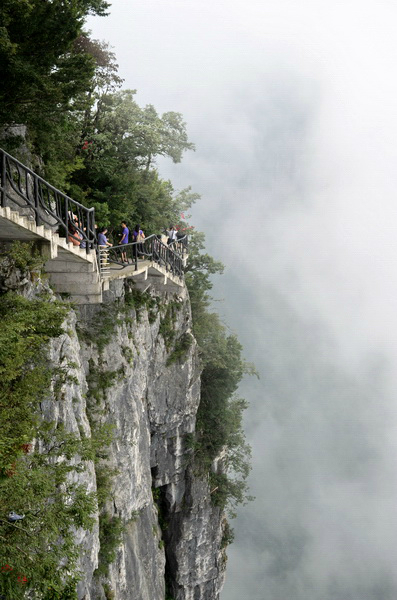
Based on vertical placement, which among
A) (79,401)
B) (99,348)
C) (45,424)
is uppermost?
(99,348)

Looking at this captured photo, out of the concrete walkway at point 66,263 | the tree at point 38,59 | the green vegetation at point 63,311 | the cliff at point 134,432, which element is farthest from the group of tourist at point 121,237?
the tree at point 38,59

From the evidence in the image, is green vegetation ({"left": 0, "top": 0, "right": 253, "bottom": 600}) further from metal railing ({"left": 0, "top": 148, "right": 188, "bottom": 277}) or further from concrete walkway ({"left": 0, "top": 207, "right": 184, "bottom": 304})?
metal railing ({"left": 0, "top": 148, "right": 188, "bottom": 277})

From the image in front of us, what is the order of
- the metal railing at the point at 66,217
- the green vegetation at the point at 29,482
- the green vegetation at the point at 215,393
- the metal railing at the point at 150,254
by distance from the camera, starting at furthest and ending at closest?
1. the green vegetation at the point at 215,393
2. the metal railing at the point at 150,254
3. the metal railing at the point at 66,217
4. the green vegetation at the point at 29,482

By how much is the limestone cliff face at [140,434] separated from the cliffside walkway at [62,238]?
108cm

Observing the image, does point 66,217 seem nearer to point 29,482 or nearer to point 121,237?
point 29,482

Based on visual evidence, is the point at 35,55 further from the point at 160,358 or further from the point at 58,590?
the point at 160,358

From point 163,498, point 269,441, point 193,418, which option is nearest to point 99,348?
point 193,418

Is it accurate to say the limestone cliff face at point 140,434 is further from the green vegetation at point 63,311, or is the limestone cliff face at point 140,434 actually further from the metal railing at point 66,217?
the metal railing at point 66,217

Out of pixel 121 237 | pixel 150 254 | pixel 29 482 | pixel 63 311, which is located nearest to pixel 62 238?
pixel 63 311

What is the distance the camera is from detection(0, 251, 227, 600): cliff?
10250 mm

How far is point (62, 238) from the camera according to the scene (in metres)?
9.44

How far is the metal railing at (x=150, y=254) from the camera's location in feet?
49.2

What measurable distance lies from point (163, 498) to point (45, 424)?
1674 cm

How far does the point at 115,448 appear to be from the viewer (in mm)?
13992
